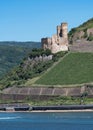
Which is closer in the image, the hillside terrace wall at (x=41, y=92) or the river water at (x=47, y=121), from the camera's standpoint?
the river water at (x=47, y=121)

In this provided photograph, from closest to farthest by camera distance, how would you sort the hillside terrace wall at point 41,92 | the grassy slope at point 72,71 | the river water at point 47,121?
the river water at point 47,121
the hillside terrace wall at point 41,92
the grassy slope at point 72,71

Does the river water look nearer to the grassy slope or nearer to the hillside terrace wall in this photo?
the hillside terrace wall

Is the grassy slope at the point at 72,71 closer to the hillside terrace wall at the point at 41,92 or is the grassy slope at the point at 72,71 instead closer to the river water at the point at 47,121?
the hillside terrace wall at the point at 41,92

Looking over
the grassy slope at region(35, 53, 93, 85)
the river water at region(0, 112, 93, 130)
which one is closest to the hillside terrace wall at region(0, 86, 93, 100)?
the grassy slope at region(35, 53, 93, 85)

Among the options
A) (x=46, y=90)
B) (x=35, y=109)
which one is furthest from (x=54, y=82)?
(x=35, y=109)

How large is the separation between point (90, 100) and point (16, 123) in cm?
3216

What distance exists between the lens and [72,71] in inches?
7461

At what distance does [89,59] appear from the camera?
195 m

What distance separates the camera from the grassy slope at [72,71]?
18534cm

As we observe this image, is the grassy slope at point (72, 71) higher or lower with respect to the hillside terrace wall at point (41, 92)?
higher

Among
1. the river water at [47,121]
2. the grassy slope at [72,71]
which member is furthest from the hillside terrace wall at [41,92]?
the river water at [47,121]

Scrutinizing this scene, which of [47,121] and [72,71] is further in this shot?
[72,71]

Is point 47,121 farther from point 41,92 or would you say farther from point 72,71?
point 72,71

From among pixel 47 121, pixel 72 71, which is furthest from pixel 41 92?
pixel 47 121
